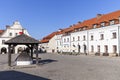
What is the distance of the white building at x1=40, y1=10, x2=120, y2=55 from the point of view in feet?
132

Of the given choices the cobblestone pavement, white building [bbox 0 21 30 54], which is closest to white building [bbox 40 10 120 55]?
white building [bbox 0 21 30 54]

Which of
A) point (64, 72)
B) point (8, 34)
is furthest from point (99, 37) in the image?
point (64, 72)

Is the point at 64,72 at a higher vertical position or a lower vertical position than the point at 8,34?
lower

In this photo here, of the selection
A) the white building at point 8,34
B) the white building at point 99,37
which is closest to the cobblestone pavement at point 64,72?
the white building at point 99,37

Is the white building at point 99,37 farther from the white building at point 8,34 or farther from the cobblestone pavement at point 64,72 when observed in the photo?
the cobblestone pavement at point 64,72

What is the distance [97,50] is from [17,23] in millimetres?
29154

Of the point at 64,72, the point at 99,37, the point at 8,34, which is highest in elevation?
the point at 8,34

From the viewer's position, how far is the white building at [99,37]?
4038cm

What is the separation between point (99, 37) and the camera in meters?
45.6

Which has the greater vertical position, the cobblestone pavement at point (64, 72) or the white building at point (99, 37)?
the white building at point (99, 37)

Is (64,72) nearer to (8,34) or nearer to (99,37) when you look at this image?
(99,37)

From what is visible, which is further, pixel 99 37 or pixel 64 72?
→ pixel 99 37

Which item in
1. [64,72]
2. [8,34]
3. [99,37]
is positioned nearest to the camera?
[64,72]

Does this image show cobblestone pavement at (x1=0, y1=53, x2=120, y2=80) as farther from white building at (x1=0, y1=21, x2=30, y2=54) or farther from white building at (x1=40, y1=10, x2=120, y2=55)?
white building at (x1=0, y1=21, x2=30, y2=54)
